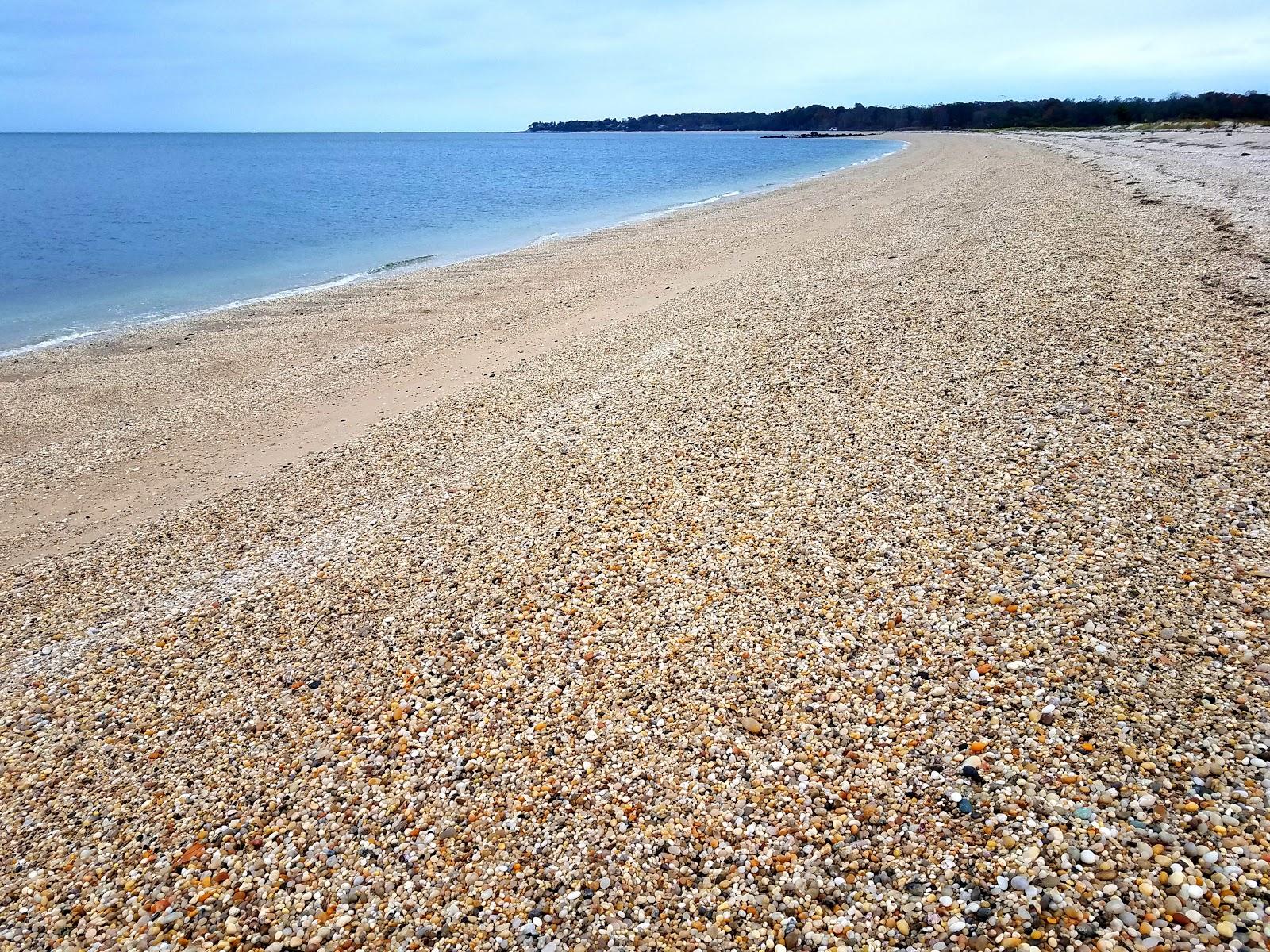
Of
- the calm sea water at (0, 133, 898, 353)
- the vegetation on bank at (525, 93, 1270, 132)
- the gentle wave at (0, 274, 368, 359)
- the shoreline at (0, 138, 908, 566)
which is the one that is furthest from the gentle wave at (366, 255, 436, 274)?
the vegetation on bank at (525, 93, 1270, 132)

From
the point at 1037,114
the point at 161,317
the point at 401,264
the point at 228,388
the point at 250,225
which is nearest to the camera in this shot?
the point at 228,388

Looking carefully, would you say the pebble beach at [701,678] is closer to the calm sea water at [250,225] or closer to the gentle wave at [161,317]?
the gentle wave at [161,317]

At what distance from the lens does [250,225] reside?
2978 cm

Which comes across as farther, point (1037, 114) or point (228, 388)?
point (1037, 114)

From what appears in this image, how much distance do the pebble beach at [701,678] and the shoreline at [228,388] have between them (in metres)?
0.46

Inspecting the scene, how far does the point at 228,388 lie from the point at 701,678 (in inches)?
386

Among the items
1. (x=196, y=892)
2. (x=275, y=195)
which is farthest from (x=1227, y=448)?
(x=275, y=195)

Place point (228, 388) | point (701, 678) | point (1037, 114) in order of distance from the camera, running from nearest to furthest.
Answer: point (701, 678) < point (228, 388) < point (1037, 114)

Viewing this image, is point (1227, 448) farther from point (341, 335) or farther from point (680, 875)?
point (341, 335)

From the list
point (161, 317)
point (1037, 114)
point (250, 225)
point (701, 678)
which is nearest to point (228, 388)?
point (161, 317)

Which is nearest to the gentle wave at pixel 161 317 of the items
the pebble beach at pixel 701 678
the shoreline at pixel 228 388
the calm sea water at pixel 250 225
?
the calm sea water at pixel 250 225

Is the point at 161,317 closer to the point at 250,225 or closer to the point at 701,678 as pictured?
the point at 250,225

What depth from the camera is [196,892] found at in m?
3.02

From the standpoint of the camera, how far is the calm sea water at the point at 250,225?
18.0 metres
